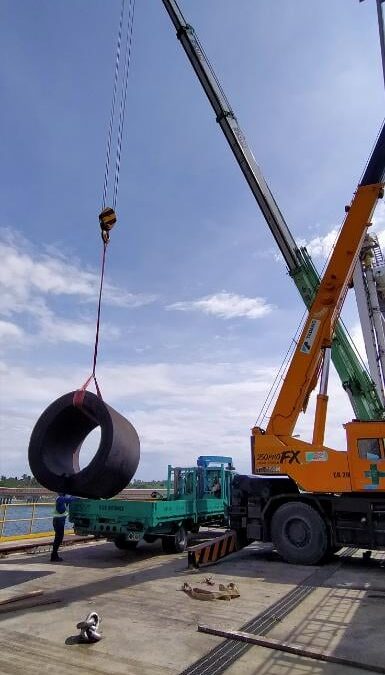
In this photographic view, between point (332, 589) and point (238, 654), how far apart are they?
3.48 metres

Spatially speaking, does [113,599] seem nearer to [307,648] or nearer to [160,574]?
[160,574]

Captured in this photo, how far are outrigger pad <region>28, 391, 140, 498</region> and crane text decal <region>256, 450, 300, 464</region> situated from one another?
9.27ft

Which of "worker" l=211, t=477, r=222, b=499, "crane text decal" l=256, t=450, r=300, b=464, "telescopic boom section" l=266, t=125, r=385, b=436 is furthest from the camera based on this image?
"worker" l=211, t=477, r=222, b=499

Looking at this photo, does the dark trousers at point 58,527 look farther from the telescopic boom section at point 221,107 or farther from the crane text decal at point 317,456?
the telescopic boom section at point 221,107

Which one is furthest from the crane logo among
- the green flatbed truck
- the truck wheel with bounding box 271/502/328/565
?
the green flatbed truck

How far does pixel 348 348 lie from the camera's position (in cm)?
1470

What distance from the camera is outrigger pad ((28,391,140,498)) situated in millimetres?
8164

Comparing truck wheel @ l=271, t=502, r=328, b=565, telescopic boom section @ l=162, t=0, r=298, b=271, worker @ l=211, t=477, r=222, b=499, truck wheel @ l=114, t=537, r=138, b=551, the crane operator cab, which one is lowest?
truck wheel @ l=114, t=537, r=138, b=551

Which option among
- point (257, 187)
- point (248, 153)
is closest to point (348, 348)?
point (257, 187)

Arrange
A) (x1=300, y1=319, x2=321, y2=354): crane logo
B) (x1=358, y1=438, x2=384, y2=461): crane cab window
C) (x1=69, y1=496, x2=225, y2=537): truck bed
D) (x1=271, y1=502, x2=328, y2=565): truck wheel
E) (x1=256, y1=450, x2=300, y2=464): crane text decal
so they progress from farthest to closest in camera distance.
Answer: (x1=300, y1=319, x2=321, y2=354): crane logo → (x1=256, y1=450, x2=300, y2=464): crane text decal → (x1=69, y1=496, x2=225, y2=537): truck bed → (x1=271, y1=502, x2=328, y2=565): truck wheel → (x1=358, y1=438, x2=384, y2=461): crane cab window

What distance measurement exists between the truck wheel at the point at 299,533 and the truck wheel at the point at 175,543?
2247mm

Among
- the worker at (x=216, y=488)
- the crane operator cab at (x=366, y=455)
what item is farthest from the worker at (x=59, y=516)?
the crane operator cab at (x=366, y=455)

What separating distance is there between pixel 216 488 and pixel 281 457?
3449mm

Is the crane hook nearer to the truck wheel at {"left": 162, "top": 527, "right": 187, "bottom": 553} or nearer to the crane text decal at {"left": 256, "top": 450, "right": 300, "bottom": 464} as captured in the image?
the crane text decal at {"left": 256, "top": 450, "right": 300, "bottom": 464}
